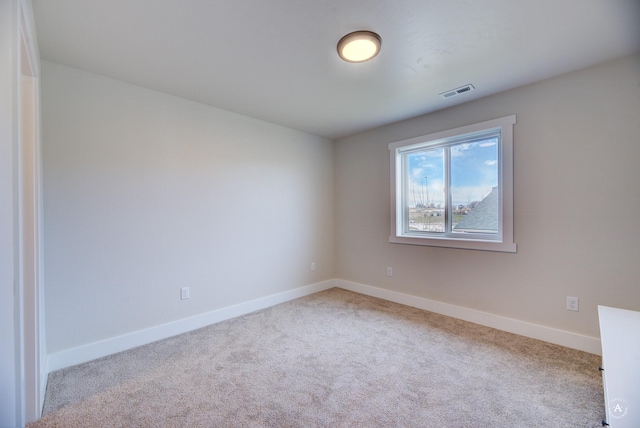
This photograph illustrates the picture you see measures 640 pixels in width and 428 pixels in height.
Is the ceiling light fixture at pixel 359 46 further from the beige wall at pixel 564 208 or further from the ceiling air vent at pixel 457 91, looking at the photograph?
the beige wall at pixel 564 208

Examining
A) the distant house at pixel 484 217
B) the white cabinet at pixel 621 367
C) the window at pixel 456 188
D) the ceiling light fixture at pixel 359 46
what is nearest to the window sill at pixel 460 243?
the window at pixel 456 188

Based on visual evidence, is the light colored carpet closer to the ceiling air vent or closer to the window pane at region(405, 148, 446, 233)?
the window pane at region(405, 148, 446, 233)

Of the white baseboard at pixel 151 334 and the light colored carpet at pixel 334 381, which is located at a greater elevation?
the white baseboard at pixel 151 334

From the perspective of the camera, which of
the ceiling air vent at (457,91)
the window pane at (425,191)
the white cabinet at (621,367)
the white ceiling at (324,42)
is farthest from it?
the window pane at (425,191)

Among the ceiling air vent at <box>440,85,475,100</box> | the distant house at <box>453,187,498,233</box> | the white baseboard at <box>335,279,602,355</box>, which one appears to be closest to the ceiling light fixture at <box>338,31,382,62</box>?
the ceiling air vent at <box>440,85,475,100</box>

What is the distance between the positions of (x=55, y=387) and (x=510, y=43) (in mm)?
3983

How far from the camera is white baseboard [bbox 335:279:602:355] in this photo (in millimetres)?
2336

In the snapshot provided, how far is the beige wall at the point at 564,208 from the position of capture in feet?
7.07

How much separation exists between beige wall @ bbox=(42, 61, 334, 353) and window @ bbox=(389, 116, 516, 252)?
1.53 meters

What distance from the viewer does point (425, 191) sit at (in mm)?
3566

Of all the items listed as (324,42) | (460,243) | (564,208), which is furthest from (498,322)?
(324,42)

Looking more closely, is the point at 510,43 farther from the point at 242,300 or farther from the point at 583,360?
the point at 242,300

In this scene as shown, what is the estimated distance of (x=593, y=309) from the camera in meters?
2.30

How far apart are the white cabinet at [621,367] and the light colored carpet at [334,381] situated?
60 cm
